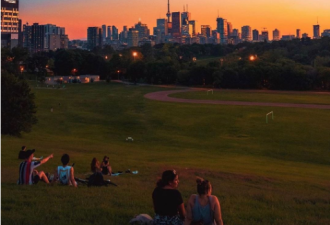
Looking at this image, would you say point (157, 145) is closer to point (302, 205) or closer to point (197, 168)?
point (197, 168)

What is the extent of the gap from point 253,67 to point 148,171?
7119cm

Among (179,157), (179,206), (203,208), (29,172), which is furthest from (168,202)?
(179,157)

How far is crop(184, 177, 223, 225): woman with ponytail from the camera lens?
667cm

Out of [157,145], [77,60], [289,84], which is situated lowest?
[157,145]

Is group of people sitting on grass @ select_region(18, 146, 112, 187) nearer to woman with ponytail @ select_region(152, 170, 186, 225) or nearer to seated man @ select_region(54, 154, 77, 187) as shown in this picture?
seated man @ select_region(54, 154, 77, 187)

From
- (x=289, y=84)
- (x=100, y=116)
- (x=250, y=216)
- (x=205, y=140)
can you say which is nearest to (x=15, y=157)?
(x=250, y=216)

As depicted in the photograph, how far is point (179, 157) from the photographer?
72.2 ft

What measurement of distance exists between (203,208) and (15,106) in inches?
867

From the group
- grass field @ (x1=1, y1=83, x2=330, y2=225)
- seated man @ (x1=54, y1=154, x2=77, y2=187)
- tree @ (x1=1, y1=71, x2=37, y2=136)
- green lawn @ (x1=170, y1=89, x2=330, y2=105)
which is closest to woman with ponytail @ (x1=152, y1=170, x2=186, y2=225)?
grass field @ (x1=1, y1=83, x2=330, y2=225)

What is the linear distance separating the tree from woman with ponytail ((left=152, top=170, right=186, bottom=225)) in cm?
2087

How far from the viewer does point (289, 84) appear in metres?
79.3

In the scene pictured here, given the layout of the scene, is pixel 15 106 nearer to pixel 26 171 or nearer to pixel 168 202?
pixel 26 171

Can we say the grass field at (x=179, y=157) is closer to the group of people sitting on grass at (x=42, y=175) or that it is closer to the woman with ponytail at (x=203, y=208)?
the group of people sitting on grass at (x=42, y=175)

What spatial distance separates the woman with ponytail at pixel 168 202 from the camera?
7078 millimetres
